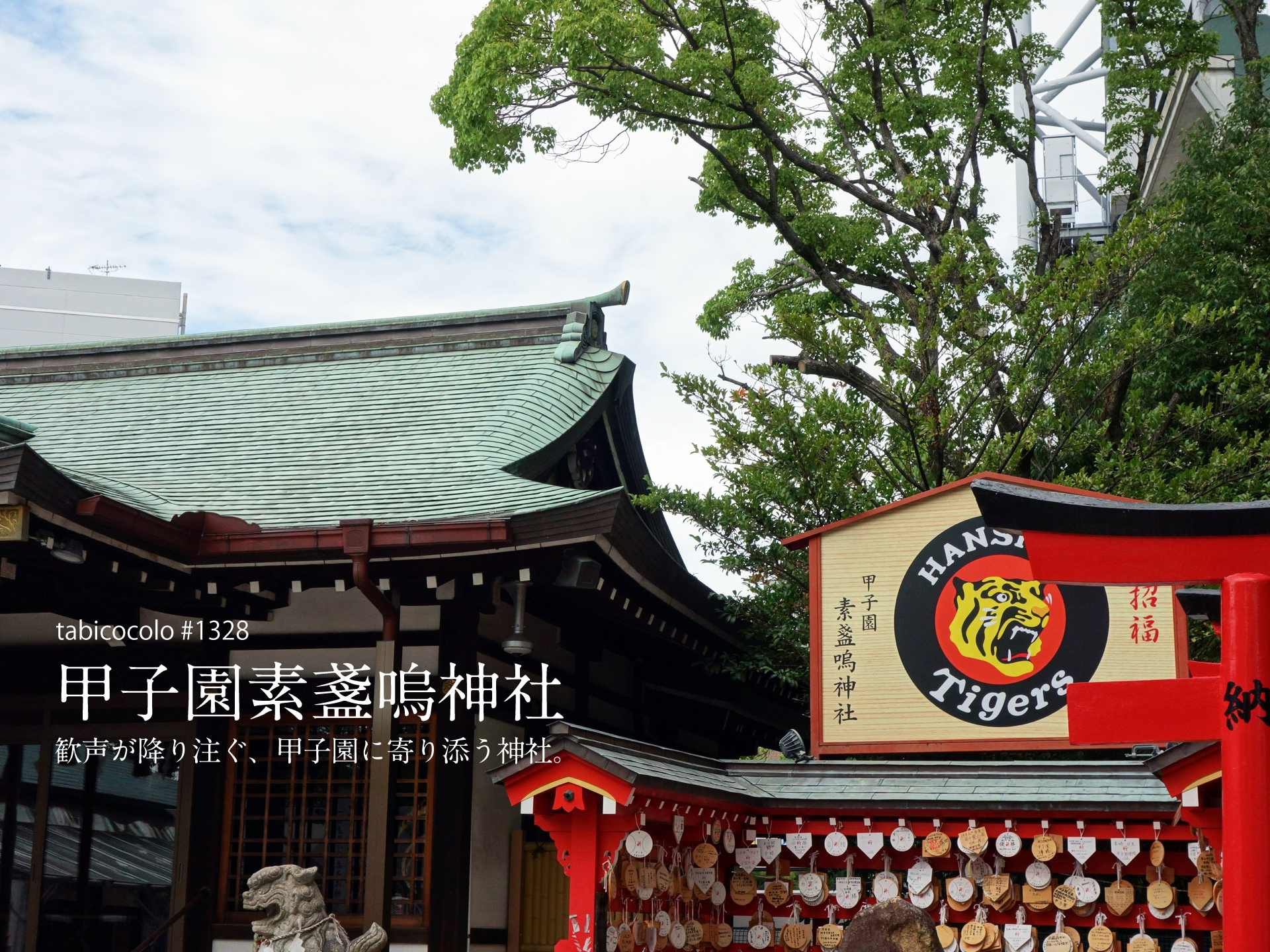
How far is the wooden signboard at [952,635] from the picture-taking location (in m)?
8.40

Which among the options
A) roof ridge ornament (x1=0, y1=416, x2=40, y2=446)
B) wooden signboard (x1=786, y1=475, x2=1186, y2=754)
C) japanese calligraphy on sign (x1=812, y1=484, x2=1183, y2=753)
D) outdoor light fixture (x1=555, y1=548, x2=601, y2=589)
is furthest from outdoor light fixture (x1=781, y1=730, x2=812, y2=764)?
roof ridge ornament (x1=0, y1=416, x2=40, y2=446)

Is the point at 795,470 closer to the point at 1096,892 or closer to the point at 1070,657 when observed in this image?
the point at 1070,657

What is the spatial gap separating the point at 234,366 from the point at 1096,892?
10.2 m

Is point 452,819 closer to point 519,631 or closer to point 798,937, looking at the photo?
point 519,631

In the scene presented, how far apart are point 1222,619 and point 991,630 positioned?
13.4ft

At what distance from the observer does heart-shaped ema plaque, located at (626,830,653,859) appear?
298 inches

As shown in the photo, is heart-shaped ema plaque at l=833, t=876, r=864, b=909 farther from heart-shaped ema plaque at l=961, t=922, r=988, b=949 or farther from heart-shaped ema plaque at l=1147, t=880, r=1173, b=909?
heart-shaped ema plaque at l=1147, t=880, r=1173, b=909

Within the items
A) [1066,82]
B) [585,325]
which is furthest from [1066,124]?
[585,325]

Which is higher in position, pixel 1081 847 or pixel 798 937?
pixel 1081 847

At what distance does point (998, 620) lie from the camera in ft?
28.3

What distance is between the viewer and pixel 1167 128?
18.8 m

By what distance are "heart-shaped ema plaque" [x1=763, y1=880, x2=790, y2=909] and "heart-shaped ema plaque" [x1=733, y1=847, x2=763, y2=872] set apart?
0.58 feet

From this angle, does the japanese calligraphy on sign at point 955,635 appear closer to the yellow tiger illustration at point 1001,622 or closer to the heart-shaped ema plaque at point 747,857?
the yellow tiger illustration at point 1001,622

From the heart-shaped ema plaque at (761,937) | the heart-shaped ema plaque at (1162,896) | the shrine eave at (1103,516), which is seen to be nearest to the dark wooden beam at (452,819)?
the heart-shaped ema plaque at (761,937)
